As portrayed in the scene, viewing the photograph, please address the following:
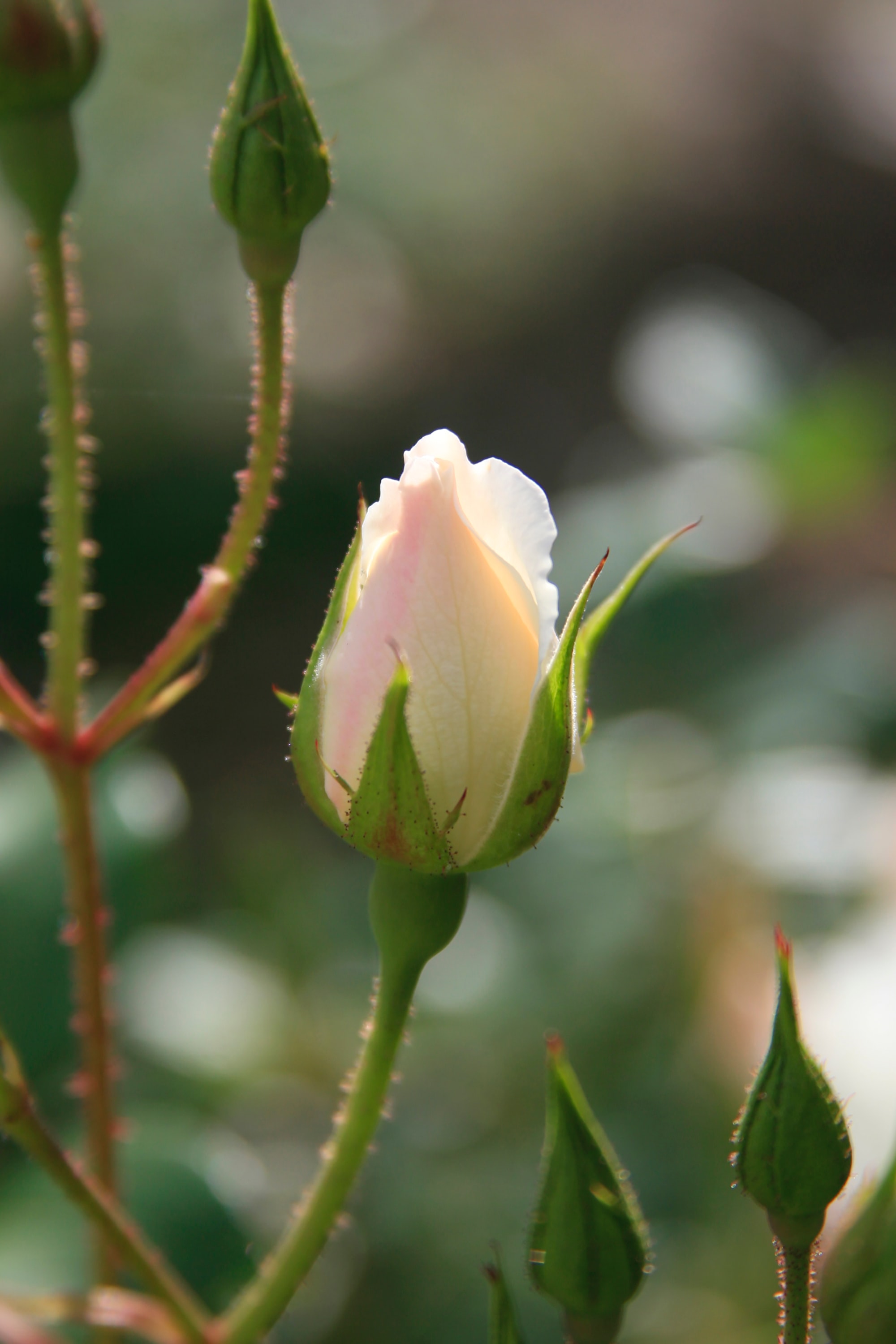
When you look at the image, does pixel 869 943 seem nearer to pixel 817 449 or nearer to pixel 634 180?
pixel 817 449

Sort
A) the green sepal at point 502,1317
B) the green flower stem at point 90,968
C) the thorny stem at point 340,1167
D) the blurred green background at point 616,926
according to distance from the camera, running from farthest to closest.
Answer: the blurred green background at point 616,926 < the green flower stem at point 90,968 < the thorny stem at point 340,1167 < the green sepal at point 502,1317

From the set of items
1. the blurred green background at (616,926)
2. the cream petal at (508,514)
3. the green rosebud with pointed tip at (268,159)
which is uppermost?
the green rosebud with pointed tip at (268,159)

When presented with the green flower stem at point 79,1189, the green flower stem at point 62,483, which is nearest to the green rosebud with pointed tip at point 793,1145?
the green flower stem at point 79,1189

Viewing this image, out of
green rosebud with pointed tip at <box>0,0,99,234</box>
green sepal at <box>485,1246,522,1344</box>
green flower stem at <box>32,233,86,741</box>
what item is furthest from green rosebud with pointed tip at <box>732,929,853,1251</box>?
green rosebud with pointed tip at <box>0,0,99,234</box>

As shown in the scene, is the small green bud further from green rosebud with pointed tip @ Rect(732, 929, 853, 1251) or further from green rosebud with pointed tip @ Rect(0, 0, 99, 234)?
green rosebud with pointed tip @ Rect(732, 929, 853, 1251)

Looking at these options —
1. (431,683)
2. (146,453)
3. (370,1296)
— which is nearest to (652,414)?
(370,1296)

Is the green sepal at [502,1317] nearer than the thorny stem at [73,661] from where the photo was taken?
Yes

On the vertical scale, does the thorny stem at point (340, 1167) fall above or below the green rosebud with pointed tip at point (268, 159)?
below

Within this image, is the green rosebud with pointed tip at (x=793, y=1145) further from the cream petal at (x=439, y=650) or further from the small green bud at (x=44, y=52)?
the small green bud at (x=44, y=52)

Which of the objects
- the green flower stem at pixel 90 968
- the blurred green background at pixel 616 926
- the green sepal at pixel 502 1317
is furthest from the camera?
the blurred green background at pixel 616 926
